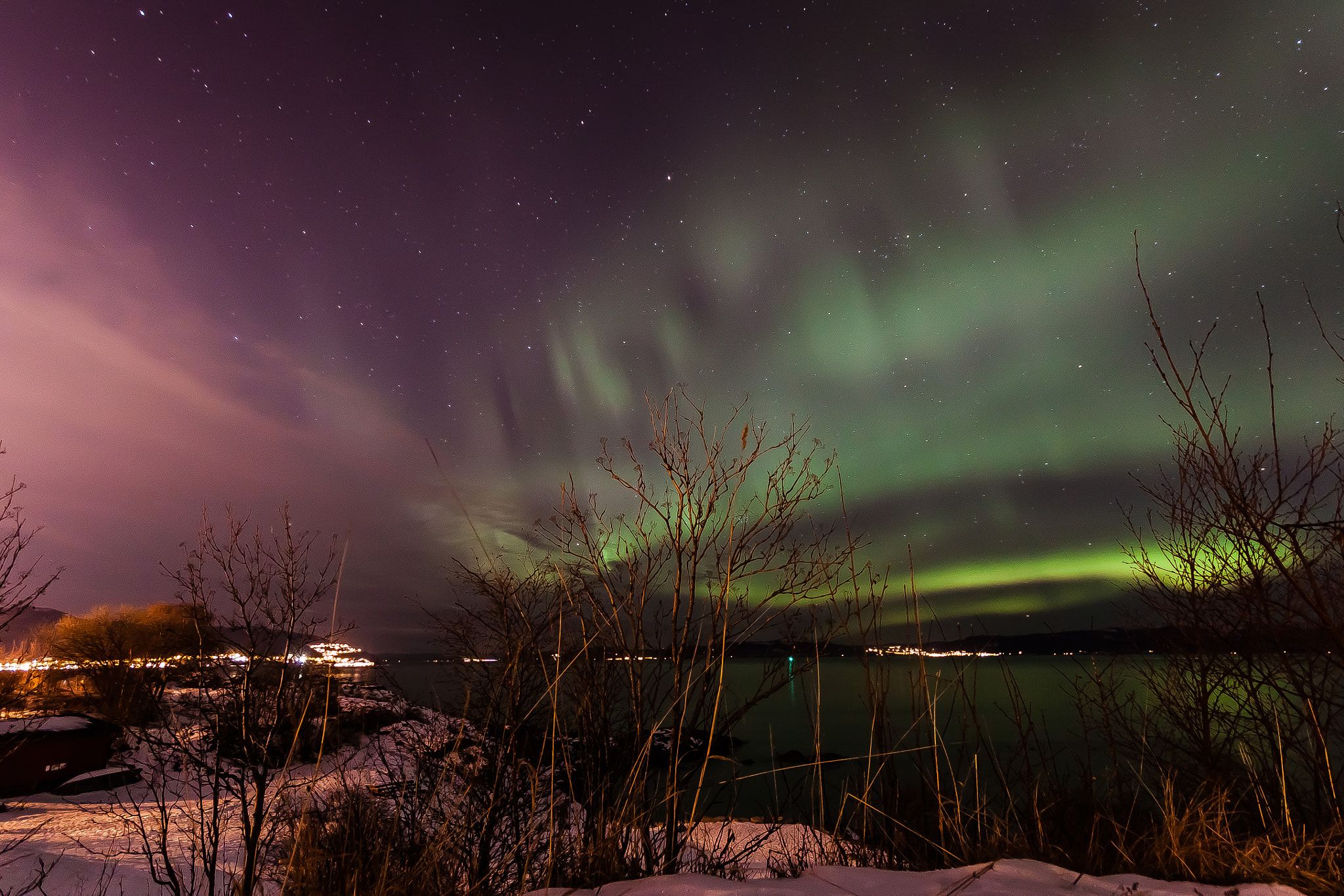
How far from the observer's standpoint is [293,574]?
569 cm

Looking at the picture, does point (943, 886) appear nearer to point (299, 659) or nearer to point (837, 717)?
point (299, 659)

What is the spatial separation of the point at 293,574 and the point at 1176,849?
6596mm

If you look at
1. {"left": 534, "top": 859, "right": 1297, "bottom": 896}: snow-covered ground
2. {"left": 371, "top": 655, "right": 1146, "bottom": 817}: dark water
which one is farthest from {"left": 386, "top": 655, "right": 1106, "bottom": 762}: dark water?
{"left": 534, "top": 859, "right": 1297, "bottom": 896}: snow-covered ground

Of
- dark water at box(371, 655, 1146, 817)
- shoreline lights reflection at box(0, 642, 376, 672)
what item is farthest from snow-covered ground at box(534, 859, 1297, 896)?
shoreline lights reflection at box(0, 642, 376, 672)

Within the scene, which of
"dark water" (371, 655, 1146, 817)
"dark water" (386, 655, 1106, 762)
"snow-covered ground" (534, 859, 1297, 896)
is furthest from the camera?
"dark water" (386, 655, 1106, 762)

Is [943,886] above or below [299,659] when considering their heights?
below

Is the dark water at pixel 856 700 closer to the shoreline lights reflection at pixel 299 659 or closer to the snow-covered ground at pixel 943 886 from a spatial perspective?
the shoreline lights reflection at pixel 299 659

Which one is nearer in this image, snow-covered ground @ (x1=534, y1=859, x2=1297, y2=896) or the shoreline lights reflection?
snow-covered ground @ (x1=534, y1=859, x2=1297, y2=896)

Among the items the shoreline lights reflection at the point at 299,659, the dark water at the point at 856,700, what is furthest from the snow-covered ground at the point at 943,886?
the shoreline lights reflection at the point at 299,659

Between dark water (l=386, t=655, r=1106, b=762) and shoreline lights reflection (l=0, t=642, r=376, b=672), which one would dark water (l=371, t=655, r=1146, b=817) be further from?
shoreline lights reflection (l=0, t=642, r=376, b=672)

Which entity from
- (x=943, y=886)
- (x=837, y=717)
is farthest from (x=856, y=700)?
(x=943, y=886)

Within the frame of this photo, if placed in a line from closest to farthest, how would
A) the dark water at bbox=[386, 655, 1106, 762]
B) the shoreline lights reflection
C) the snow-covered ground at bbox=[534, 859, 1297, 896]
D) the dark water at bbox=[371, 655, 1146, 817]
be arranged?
the snow-covered ground at bbox=[534, 859, 1297, 896], the shoreline lights reflection, the dark water at bbox=[371, 655, 1146, 817], the dark water at bbox=[386, 655, 1106, 762]

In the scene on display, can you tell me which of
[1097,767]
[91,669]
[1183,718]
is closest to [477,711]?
[1183,718]

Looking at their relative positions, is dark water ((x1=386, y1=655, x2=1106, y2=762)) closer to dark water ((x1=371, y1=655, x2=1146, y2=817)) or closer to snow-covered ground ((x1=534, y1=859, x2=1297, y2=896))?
dark water ((x1=371, y1=655, x2=1146, y2=817))
